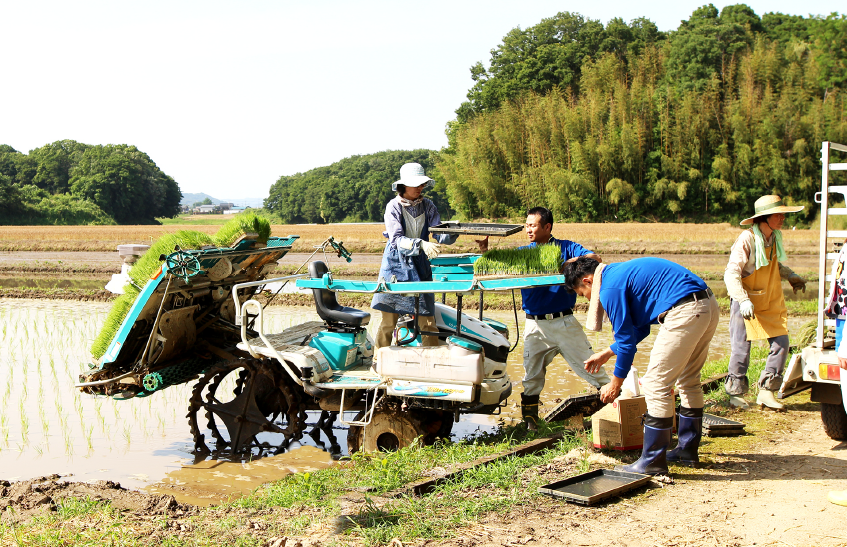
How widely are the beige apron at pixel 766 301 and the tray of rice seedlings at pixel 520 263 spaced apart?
197cm

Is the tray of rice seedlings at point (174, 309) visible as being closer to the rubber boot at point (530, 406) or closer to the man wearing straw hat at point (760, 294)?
the rubber boot at point (530, 406)

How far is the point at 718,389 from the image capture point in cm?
664

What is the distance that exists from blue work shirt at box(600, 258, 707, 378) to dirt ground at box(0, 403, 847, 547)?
30.9 inches

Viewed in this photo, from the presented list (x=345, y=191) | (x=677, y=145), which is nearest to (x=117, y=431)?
(x=677, y=145)

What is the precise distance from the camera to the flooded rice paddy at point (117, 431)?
534 centimetres

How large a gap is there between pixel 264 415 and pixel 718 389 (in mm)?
4175

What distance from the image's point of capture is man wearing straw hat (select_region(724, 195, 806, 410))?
5.67 meters

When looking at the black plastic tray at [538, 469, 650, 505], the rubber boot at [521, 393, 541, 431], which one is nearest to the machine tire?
Answer: the rubber boot at [521, 393, 541, 431]

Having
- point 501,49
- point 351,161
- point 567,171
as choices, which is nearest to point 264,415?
point 567,171

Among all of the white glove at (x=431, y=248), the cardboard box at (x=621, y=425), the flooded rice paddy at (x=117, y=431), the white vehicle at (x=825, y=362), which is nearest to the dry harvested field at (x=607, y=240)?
the flooded rice paddy at (x=117, y=431)

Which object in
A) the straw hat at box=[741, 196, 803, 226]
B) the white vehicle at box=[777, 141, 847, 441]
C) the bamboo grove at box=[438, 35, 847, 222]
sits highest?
the bamboo grove at box=[438, 35, 847, 222]

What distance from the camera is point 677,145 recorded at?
36688 mm

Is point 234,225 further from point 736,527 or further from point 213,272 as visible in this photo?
point 736,527

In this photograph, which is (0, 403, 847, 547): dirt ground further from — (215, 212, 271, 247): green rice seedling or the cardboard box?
(215, 212, 271, 247): green rice seedling
